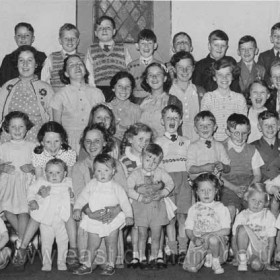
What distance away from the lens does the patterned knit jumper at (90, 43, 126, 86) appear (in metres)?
7.17

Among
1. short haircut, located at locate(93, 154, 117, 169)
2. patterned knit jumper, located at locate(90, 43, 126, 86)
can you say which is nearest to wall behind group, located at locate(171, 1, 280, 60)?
patterned knit jumper, located at locate(90, 43, 126, 86)

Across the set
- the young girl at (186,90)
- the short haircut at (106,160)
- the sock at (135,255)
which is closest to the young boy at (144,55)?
the young girl at (186,90)

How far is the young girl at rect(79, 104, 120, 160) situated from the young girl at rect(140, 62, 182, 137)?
0.38m

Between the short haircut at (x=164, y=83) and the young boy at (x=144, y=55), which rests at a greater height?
the young boy at (x=144, y=55)

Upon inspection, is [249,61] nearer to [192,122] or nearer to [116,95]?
[192,122]

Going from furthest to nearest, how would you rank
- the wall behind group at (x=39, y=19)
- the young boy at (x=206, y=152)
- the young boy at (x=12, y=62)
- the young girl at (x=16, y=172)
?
the wall behind group at (x=39, y=19) → the young boy at (x=12, y=62) → the young boy at (x=206, y=152) → the young girl at (x=16, y=172)

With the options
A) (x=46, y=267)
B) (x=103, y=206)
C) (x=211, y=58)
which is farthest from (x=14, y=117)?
(x=211, y=58)

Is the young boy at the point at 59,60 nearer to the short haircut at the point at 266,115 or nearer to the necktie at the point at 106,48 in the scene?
the necktie at the point at 106,48

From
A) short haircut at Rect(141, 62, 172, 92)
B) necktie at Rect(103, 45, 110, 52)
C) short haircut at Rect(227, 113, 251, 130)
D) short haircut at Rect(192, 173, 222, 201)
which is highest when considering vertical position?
necktie at Rect(103, 45, 110, 52)

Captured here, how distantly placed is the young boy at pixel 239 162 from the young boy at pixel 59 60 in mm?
1896

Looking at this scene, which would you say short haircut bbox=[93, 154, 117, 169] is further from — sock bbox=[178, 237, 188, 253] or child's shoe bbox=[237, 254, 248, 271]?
child's shoe bbox=[237, 254, 248, 271]

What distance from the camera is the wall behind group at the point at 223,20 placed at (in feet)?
27.2

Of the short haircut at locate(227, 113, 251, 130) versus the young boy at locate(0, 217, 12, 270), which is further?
the short haircut at locate(227, 113, 251, 130)

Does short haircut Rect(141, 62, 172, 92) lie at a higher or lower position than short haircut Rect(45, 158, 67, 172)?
higher
